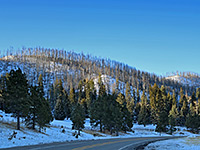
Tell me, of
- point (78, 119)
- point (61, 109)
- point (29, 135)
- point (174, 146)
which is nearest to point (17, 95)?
point (29, 135)

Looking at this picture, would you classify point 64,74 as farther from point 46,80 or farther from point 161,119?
point 161,119

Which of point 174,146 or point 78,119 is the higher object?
point 78,119

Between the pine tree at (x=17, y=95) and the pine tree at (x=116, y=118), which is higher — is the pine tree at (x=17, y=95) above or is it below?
above

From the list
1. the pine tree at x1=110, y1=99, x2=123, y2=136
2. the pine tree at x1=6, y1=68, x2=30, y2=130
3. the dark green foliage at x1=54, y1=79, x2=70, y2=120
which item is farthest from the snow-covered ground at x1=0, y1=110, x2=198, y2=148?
the dark green foliage at x1=54, y1=79, x2=70, y2=120

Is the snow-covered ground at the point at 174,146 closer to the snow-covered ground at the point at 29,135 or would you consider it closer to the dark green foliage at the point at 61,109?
the snow-covered ground at the point at 29,135

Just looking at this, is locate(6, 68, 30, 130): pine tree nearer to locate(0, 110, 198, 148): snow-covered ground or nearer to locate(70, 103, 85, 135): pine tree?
locate(0, 110, 198, 148): snow-covered ground

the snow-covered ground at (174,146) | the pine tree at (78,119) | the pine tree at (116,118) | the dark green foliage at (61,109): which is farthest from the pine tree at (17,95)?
the dark green foliage at (61,109)

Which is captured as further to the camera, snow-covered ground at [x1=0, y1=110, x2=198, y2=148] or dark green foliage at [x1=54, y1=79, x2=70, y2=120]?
dark green foliage at [x1=54, y1=79, x2=70, y2=120]

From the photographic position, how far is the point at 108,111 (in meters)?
56.6

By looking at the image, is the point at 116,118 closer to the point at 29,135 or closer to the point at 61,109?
the point at 29,135

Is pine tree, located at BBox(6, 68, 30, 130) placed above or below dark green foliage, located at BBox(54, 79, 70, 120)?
above

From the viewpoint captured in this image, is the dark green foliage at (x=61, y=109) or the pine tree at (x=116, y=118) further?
the dark green foliage at (x=61, y=109)

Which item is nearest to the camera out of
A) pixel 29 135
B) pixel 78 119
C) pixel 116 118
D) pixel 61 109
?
pixel 29 135

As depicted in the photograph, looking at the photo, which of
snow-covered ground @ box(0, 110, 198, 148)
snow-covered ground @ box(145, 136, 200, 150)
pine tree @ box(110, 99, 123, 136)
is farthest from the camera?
pine tree @ box(110, 99, 123, 136)
